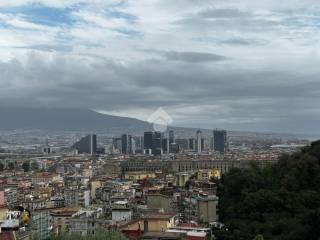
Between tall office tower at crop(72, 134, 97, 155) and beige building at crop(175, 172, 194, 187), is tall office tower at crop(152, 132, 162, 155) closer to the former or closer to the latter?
tall office tower at crop(72, 134, 97, 155)

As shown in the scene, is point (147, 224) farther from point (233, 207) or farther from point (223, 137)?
point (223, 137)

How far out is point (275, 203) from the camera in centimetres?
2069

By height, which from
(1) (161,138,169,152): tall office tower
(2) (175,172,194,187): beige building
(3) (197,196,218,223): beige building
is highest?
(1) (161,138,169,152): tall office tower

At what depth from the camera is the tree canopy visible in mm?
17562

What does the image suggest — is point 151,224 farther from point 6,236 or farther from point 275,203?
point 6,236

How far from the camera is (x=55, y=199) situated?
4000 cm

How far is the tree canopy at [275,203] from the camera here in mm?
17562

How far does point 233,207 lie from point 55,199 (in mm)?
19314

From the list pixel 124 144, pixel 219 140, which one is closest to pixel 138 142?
pixel 124 144

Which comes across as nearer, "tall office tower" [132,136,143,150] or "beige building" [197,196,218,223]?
"beige building" [197,196,218,223]

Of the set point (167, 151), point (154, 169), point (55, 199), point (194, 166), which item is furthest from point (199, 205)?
point (167, 151)

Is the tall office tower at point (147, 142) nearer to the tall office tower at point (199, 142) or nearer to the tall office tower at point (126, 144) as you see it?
the tall office tower at point (126, 144)

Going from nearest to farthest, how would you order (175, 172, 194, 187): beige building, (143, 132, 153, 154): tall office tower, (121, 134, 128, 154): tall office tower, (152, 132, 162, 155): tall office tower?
(175, 172, 194, 187): beige building → (152, 132, 162, 155): tall office tower → (143, 132, 153, 154): tall office tower → (121, 134, 128, 154): tall office tower

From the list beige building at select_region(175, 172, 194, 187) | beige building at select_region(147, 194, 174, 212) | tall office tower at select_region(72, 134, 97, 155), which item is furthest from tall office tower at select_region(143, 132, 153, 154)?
beige building at select_region(147, 194, 174, 212)
